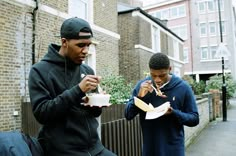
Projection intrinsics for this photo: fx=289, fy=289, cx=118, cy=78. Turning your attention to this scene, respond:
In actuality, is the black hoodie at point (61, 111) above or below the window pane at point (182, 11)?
below

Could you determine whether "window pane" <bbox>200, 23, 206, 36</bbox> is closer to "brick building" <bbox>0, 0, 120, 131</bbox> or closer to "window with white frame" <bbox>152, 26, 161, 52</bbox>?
"window with white frame" <bbox>152, 26, 161, 52</bbox>

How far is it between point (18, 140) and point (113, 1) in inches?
520

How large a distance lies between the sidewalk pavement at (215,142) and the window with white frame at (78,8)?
6676 mm

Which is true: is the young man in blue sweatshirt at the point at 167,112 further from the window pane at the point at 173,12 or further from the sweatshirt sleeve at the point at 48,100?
the window pane at the point at 173,12

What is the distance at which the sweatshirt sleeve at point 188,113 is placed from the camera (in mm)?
2801

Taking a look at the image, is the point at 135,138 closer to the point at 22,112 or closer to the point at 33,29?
the point at 22,112

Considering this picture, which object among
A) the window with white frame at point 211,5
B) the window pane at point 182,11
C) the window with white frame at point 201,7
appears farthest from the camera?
the window pane at point 182,11

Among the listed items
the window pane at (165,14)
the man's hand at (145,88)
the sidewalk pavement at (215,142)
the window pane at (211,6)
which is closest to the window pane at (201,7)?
the window pane at (211,6)

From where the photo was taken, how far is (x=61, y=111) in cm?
189

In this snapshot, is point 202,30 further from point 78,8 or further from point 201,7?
point 78,8

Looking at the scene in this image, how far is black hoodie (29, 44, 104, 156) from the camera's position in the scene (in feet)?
6.23

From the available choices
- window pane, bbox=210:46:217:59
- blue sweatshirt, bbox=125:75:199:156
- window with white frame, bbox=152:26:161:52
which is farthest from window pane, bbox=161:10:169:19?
blue sweatshirt, bbox=125:75:199:156

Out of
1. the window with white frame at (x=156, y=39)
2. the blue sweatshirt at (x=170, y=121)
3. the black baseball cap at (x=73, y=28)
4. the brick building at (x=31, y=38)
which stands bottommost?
the blue sweatshirt at (x=170, y=121)

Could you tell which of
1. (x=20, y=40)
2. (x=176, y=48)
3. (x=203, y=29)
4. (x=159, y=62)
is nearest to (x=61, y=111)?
(x=159, y=62)
